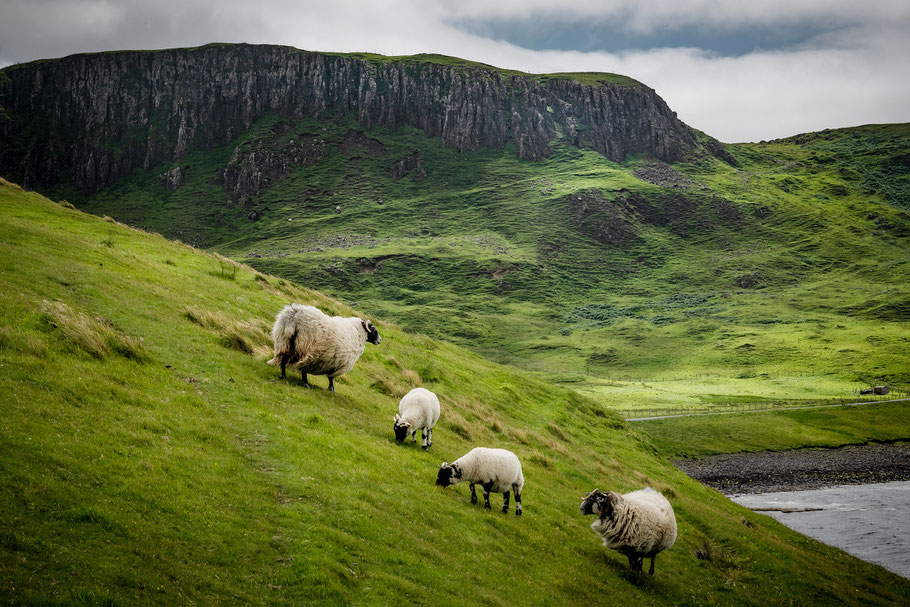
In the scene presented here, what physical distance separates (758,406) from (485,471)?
100m

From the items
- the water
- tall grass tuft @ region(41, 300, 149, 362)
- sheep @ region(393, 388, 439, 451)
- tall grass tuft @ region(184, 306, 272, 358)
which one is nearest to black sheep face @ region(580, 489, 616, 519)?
sheep @ region(393, 388, 439, 451)

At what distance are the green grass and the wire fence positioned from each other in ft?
11.0

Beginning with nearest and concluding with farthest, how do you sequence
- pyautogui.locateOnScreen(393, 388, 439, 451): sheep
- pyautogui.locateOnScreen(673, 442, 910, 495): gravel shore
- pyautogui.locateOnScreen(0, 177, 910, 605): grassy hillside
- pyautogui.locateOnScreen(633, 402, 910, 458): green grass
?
pyautogui.locateOnScreen(0, 177, 910, 605): grassy hillside < pyautogui.locateOnScreen(393, 388, 439, 451): sheep < pyautogui.locateOnScreen(673, 442, 910, 495): gravel shore < pyautogui.locateOnScreen(633, 402, 910, 458): green grass

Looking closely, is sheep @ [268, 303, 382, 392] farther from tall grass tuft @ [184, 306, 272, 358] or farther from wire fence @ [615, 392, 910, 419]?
wire fence @ [615, 392, 910, 419]

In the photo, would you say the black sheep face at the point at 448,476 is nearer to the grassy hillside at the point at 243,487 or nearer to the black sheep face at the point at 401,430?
the grassy hillside at the point at 243,487

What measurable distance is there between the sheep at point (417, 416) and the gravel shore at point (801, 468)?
56238 mm

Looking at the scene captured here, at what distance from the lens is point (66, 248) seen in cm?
2994

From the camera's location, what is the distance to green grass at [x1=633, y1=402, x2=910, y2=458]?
85562 mm

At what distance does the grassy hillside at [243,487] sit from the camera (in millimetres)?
10781

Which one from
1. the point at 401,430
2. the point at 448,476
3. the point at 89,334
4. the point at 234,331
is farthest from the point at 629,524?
the point at 89,334

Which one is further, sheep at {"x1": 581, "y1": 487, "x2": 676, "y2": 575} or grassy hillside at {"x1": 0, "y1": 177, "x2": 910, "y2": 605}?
sheep at {"x1": 581, "y1": 487, "x2": 676, "y2": 575}

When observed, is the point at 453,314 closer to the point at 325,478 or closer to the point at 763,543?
the point at 763,543

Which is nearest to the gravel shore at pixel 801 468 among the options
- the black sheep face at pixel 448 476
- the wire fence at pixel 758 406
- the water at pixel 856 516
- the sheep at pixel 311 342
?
the water at pixel 856 516

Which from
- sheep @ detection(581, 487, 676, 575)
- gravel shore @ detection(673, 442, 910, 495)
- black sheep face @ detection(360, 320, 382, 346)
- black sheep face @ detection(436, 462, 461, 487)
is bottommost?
gravel shore @ detection(673, 442, 910, 495)
